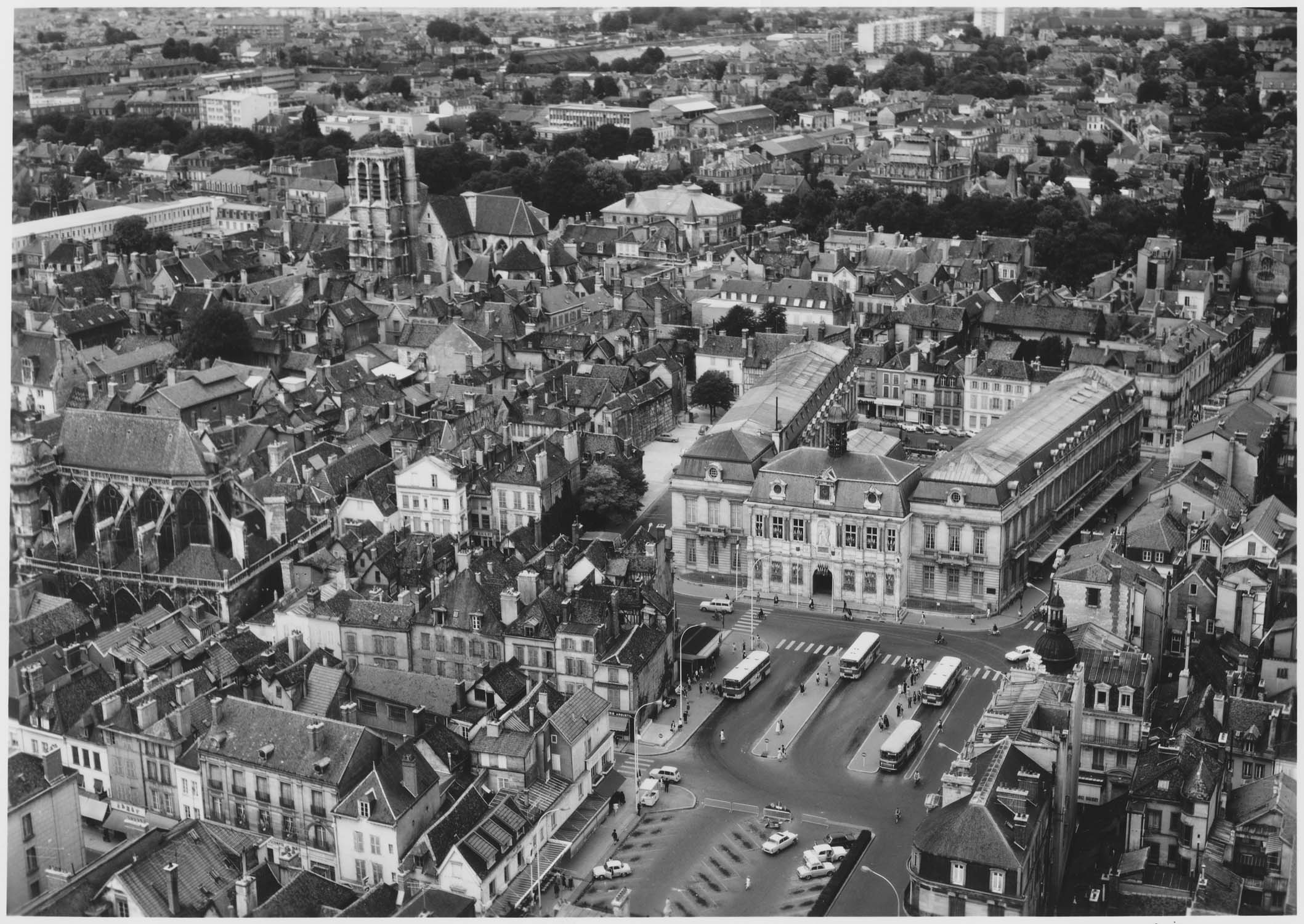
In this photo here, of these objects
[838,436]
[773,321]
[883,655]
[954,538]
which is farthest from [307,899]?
[773,321]

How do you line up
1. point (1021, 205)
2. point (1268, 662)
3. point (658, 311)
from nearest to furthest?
point (1268, 662)
point (658, 311)
point (1021, 205)

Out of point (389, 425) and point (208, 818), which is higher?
point (389, 425)

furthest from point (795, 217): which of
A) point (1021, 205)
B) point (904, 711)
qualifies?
point (904, 711)

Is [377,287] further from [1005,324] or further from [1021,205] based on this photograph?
[1021,205]

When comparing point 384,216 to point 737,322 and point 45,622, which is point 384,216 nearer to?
point 737,322

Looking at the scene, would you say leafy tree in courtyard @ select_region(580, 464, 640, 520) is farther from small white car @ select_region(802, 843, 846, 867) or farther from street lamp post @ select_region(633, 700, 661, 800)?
small white car @ select_region(802, 843, 846, 867)

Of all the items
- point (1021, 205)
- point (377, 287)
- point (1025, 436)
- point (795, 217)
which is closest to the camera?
point (1025, 436)

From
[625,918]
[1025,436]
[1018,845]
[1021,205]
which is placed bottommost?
[625,918]
